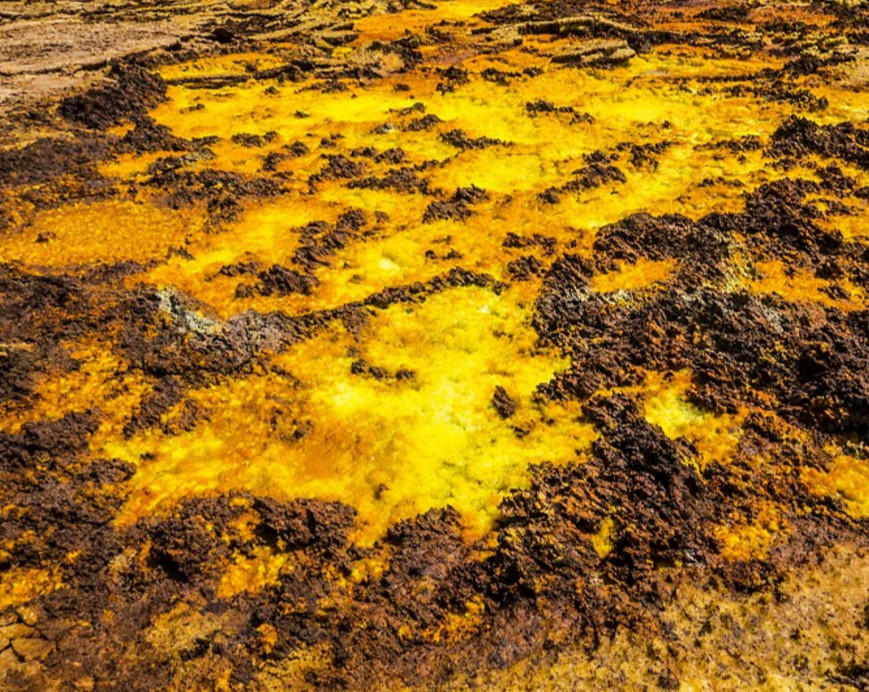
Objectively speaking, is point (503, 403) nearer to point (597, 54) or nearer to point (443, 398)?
point (443, 398)

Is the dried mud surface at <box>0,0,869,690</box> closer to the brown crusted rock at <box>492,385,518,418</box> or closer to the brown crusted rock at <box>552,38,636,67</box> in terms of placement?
the brown crusted rock at <box>492,385,518,418</box>

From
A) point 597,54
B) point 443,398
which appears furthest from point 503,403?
point 597,54

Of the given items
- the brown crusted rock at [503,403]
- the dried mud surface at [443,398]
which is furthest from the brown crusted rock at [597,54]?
the brown crusted rock at [503,403]

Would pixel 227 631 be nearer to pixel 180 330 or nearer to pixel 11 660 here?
pixel 11 660

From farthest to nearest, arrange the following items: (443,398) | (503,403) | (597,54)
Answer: (597,54) < (443,398) < (503,403)

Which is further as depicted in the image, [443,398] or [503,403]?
[443,398]

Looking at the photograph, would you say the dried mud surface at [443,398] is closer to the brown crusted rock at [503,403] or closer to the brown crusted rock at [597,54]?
the brown crusted rock at [503,403]

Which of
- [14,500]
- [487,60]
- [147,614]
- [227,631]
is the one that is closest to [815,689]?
[227,631]

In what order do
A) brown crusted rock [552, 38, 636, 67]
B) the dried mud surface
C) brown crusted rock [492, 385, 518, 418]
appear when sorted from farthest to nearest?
brown crusted rock [552, 38, 636, 67] < brown crusted rock [492, 385, 518, 418] < the dried mud surface

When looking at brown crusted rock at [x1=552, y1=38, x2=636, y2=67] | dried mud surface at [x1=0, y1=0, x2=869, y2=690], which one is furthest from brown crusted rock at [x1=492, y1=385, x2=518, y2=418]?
brown crusted rock at [x1=552, y1=38, x2=636, y2=67]
